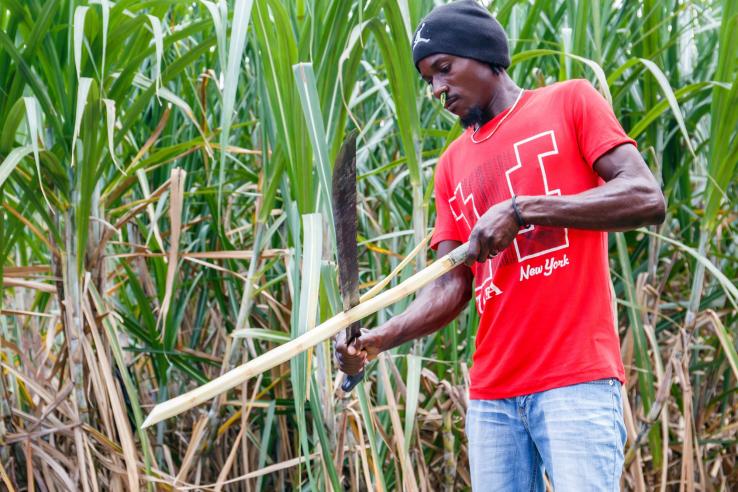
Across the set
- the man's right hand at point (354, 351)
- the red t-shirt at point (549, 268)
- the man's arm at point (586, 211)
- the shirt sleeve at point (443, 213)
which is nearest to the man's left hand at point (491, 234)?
the man's arm at point (586, 211)

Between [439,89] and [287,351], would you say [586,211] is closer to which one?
[439,89]

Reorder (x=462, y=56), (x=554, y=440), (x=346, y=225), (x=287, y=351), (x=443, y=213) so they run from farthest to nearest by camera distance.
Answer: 1. (x=443, y=213)
2. (x=462, y=56)
3. (x=554, y=440)
4. (x=346, y=225)
5. (x=287, y=351)

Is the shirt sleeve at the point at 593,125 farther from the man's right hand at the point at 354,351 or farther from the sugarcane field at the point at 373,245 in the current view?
the man's right hand at the point at 354,351

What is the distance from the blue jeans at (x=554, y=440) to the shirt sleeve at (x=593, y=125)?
0.39 meters

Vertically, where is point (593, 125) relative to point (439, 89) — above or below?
below

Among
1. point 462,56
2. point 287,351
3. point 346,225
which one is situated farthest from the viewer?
point 462,56

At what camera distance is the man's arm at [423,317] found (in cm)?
160

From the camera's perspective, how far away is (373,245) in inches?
99.1

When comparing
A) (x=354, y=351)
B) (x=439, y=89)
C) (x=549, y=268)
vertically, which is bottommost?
(x=354, y=351)

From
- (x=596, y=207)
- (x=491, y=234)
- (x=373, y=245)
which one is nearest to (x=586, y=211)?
(x=596, y=207)

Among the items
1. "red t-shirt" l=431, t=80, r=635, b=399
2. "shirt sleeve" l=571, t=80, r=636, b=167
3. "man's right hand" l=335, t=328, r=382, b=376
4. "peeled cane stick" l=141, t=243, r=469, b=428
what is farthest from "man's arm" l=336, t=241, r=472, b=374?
"shirt sleeve" l=571, t=80, r=636, b=167

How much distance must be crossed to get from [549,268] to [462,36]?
0.46 metres

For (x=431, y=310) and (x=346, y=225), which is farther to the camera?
(x=431, y=310)

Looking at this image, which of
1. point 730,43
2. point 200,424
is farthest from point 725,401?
point 200,424
